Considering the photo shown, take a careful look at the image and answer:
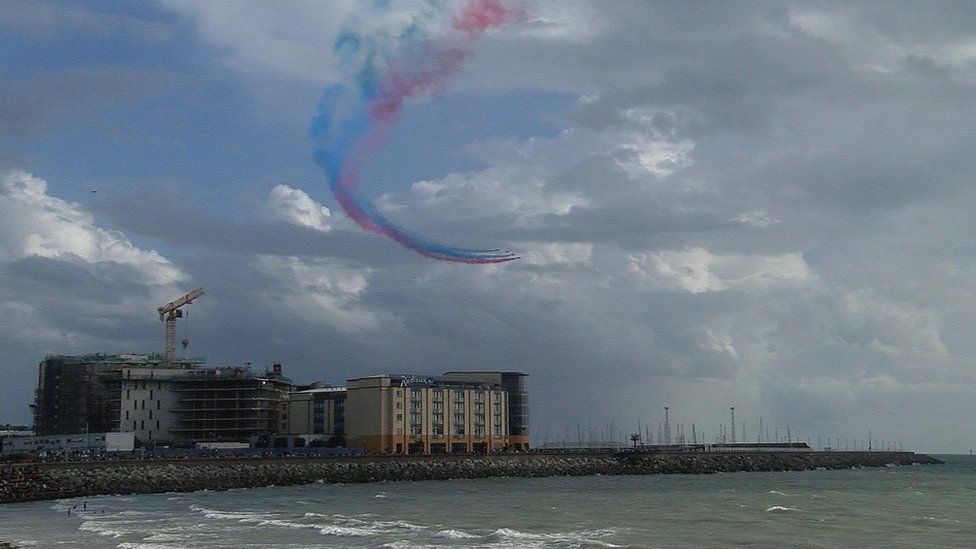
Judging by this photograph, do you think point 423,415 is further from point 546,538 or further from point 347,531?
point 546,538

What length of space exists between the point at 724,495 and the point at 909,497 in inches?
785

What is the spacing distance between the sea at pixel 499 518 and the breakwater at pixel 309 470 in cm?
505

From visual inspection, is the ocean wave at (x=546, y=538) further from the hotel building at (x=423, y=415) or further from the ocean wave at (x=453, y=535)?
the hotel building at (x=423, y=415)

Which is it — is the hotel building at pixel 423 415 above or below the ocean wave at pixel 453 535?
above

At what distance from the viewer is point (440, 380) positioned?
173m

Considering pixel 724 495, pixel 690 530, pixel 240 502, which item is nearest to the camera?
pixel 690 530

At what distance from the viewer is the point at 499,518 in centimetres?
7994

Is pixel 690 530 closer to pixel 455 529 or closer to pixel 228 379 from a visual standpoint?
pixel 455 529

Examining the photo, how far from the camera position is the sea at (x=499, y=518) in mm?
64000

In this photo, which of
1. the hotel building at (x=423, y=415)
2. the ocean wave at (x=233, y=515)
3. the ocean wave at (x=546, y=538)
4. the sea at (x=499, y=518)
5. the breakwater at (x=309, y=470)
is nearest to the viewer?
the ocean wave at (x=546, y=538)

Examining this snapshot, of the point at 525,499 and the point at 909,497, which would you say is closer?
the point at 525,499

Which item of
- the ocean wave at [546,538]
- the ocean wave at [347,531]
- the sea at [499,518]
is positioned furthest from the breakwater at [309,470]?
the ocean wave at [546,538]

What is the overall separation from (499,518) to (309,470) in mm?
59670

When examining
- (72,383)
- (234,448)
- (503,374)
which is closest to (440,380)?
(503,374)
